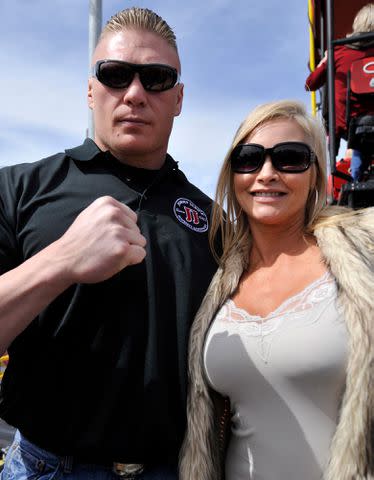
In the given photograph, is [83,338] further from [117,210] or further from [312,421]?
[312,421]

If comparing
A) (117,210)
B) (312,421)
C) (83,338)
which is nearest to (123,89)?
(117,210)

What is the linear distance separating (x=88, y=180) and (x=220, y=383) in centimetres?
93

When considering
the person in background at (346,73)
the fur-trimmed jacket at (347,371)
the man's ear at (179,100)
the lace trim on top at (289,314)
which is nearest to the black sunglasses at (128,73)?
the man's ear at (179,100)

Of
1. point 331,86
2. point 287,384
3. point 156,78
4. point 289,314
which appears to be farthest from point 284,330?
point 331,86

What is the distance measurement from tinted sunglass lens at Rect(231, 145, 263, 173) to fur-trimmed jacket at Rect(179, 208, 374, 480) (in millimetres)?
378

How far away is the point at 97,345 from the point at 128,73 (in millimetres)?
1060

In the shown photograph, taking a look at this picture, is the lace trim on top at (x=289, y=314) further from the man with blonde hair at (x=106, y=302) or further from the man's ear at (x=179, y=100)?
the man's ear at (x=179, y=100)

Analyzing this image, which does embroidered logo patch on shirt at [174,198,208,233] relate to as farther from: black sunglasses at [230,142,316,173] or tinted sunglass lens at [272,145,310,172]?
tinted sunglass lens at [272,145,310,172]

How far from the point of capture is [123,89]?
186 cm

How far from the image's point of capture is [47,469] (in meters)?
1.65

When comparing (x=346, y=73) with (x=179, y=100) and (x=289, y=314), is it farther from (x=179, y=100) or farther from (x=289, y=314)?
(x=289, y=314)

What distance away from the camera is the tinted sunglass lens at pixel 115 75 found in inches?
72.5

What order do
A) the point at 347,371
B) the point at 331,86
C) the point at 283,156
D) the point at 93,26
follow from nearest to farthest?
the point at 347,371 < the point at 283,156 < the point at 331,86 < the point at 93,26

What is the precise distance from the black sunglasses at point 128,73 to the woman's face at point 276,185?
48 centimetres
